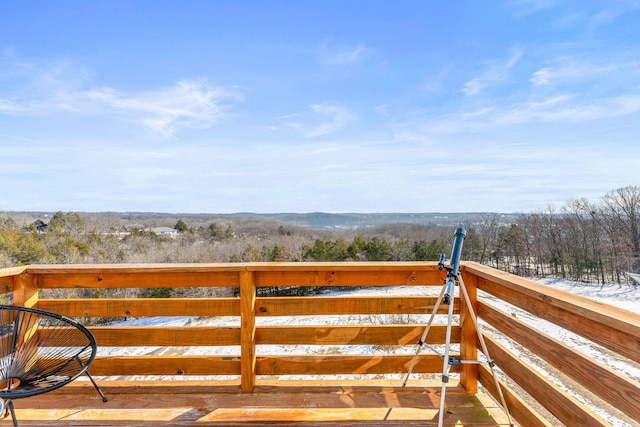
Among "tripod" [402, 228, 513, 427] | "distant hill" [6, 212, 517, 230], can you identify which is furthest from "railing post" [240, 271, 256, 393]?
"distant hill" [6, 212, 517, 230]

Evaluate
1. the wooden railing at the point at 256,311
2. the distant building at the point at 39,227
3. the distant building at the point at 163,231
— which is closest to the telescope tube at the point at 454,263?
the wooden railing at the point at 256,311

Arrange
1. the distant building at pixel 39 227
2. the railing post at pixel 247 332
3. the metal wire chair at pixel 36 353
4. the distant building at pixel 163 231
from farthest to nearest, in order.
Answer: the distant building at pixel 163 231, the distant building at pixel 39 227, the railing post at pixel 247 332, the metal wire chair at pixel 36 353

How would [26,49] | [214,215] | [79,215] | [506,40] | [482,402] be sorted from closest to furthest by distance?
1. [482,402]
2. [506,40]
3. [26,49]
4. [79,215]
5. [214,215]

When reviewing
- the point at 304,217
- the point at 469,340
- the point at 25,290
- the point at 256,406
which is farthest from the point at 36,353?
the point at 304,217

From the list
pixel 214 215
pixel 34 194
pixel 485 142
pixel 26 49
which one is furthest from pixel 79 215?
pixel 485 142

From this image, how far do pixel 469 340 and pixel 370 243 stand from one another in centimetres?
2780

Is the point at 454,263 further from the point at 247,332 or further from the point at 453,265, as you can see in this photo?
the point at 247,332

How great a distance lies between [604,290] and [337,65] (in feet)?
86.8

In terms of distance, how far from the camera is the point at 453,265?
5.77ft

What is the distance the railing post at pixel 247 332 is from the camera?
A: 200 cm

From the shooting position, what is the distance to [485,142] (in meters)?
13.1

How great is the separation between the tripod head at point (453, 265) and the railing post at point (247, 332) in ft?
3.57

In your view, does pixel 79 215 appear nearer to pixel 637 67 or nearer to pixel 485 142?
pixel 485 142

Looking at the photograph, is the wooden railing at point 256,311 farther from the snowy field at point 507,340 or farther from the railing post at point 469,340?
the snowy field at point 507,340
